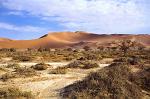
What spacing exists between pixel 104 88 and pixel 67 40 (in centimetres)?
11792

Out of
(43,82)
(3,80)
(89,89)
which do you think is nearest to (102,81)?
(89,89)

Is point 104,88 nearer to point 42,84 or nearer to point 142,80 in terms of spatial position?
point 142,80

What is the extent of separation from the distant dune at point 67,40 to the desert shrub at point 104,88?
3691 inches

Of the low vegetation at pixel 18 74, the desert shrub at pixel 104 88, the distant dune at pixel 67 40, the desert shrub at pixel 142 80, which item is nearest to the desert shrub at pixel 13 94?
the desert shrub at pixel 104 88

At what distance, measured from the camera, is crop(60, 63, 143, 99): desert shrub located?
46.0ft

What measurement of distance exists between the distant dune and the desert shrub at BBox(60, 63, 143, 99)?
308 feet

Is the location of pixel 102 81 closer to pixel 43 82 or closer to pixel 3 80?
pixel 43 82

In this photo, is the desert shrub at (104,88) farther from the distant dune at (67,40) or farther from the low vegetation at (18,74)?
the distant dune at (67,40)

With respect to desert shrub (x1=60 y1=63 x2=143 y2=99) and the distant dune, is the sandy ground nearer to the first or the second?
desert shrub (x1=60 y1=63 x2=143 y2=99)

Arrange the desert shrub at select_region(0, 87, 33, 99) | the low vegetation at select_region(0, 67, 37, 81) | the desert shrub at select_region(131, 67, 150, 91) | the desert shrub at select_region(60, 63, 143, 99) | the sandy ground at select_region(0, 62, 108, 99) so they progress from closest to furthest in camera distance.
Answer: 1. the desert shrub at select_region(60, 63, 143, 99)
2. the desert shrub at select_region(0, 87, 33, 99)
3. the sandy ground at select_region(0, 62, 108, 99)
4. the desert shrub at select_region(131, 67, 150, 91)
5. the low vegetation at select_region(0, 67, 37, 81)

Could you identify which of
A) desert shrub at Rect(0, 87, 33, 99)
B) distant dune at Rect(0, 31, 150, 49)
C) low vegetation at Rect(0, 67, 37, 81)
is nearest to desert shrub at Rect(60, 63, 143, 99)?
desert shrub at Rect(0, 87, 33, 99)

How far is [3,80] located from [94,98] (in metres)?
6.54

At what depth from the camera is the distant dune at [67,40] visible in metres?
115

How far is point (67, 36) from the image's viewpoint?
138 metres
